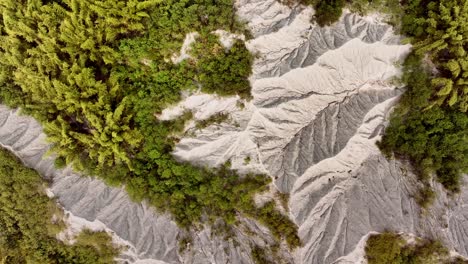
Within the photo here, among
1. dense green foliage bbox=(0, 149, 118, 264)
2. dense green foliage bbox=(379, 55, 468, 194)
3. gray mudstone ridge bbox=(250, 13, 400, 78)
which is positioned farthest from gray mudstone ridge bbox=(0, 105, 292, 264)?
dense green foliage bbox=(379, 55, 468, 194)

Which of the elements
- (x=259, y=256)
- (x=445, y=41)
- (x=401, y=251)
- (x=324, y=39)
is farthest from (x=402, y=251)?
(x=324, y=39)

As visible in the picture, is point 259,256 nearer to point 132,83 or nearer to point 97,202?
point 97,202

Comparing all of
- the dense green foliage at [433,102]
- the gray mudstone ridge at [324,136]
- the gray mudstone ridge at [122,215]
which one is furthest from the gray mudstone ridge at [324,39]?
the gray mudstone ridge at [122,215]

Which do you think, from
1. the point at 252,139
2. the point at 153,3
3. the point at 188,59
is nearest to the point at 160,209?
the point at 252,139

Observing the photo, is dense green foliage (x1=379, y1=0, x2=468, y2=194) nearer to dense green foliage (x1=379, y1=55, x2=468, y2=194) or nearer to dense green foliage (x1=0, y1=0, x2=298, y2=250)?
dense green foliage (x1=379, y1=55, x2=468, y2=194)

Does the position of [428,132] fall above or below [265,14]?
below
